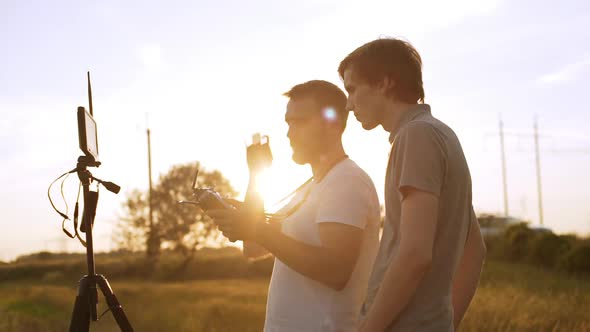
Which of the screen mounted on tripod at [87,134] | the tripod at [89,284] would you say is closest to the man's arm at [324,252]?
the screen mounted on tripod at [87,134]

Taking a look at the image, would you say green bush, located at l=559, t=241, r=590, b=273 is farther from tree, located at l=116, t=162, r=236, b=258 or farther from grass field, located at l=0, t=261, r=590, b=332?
tree, located at l=116, t=162, r=236, b=258

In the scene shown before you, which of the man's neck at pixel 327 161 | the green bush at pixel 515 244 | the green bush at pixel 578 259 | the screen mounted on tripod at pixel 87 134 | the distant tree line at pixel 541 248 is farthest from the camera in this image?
the green bush at pixel 515 244

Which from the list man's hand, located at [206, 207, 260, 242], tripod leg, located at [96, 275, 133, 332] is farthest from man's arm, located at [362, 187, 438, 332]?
tripod leg, located at [96, 275, 133, 332]

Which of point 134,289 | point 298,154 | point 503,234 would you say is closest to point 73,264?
point 134,289

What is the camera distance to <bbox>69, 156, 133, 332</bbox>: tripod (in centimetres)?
402

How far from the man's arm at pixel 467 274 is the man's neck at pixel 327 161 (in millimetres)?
766

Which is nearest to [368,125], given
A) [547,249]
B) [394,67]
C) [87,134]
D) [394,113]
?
[394,113]

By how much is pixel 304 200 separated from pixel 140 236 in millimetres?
30882

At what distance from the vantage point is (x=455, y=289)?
2637mm

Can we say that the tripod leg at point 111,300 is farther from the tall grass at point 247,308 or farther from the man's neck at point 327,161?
the tall grass at point 247,308

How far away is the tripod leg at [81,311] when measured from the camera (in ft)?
13.2

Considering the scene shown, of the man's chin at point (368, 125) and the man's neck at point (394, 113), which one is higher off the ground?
the man's neck at point (394, 113)

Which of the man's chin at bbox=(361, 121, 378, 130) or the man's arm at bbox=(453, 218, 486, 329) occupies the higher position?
the man's chin at bbox=(361, 121, 378, 130)

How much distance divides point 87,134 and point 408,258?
96.1 inches
